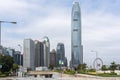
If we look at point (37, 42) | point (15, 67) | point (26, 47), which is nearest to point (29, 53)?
point (26, 47)

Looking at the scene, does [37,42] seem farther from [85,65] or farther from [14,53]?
[85,65]

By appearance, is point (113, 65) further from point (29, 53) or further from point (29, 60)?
point (29, 60)

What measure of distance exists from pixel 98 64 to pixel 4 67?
67274 millimetres

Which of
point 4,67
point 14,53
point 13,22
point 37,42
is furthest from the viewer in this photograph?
point 37,42

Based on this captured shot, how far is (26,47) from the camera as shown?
5910 inches

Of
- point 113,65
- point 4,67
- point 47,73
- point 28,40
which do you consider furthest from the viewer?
point 28,40

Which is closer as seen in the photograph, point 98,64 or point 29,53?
point 98,64

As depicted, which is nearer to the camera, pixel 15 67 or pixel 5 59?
pixel 5 59

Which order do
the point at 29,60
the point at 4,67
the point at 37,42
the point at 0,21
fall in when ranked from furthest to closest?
the point at 37,42, the point at 29,60, the point at 4,67, the point at 0,21

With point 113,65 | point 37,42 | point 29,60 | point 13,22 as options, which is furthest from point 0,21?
point 37,42

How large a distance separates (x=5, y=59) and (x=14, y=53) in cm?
Result: 7337

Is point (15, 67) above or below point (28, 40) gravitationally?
below

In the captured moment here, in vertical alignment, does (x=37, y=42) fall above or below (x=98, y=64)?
above

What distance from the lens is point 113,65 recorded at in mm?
115688
